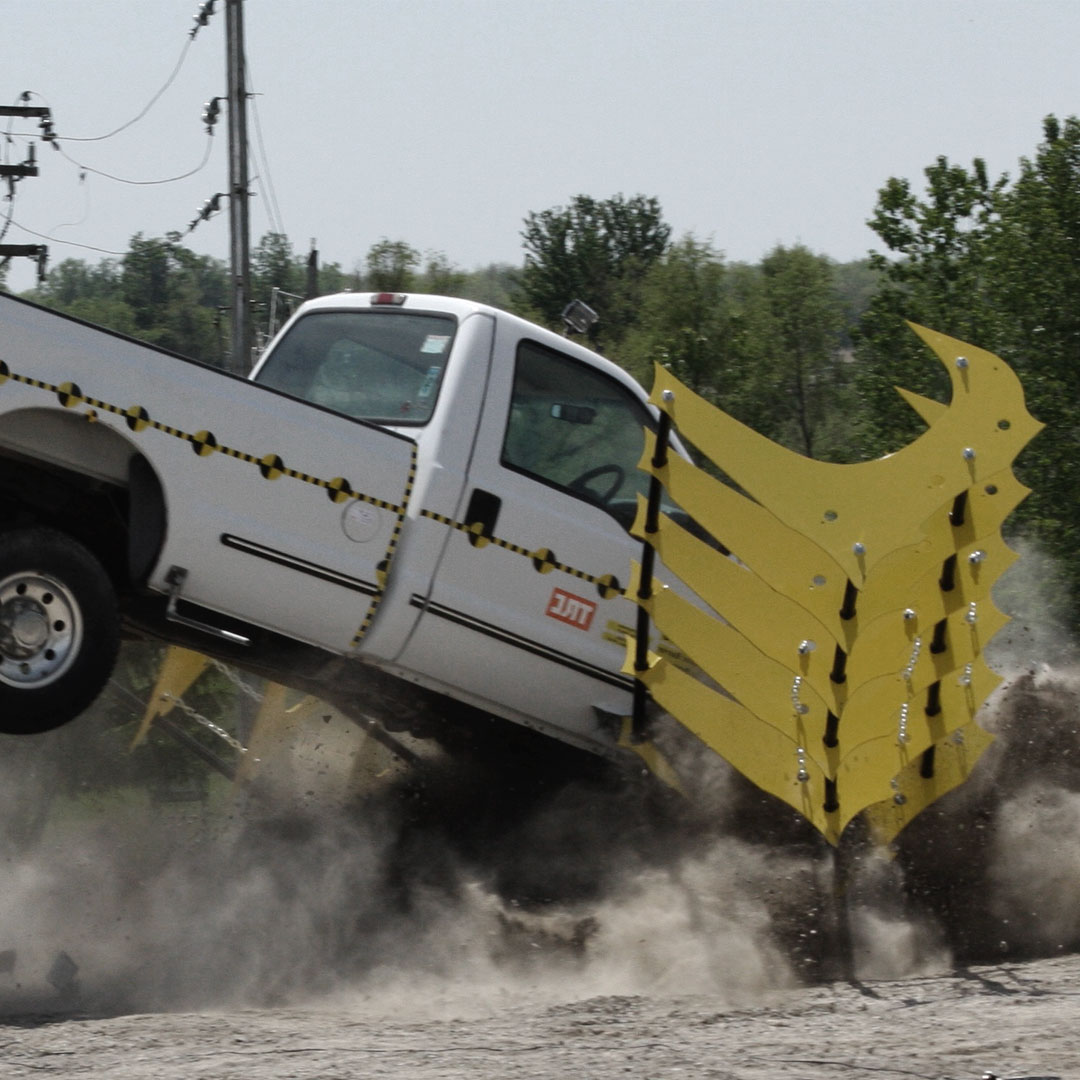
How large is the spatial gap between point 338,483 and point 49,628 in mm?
1084

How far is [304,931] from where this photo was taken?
6777 mm

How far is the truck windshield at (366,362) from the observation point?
6.35m

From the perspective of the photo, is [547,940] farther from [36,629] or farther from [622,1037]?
[36,629]

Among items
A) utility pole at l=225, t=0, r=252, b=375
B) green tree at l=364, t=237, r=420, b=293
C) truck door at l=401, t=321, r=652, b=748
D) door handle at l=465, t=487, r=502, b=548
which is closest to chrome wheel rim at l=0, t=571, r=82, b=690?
truck door at l=401, t=321, r=652, b=748

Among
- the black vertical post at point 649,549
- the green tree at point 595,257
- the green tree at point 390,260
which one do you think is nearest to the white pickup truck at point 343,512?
the black vertical post at point 649,549

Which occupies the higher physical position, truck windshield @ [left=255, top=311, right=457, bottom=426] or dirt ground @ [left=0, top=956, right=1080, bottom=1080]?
truck windshield @ [left=255, top=311, right=457, bottom=426]

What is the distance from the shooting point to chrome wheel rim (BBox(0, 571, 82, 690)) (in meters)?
5.40

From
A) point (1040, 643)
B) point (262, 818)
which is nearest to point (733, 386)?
point (1040, 643)

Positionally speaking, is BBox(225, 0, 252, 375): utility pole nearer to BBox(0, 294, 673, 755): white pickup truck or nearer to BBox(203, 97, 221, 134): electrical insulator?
BBox(203, 97, 221, 134): electrical insulator

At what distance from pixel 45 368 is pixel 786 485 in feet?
8.67

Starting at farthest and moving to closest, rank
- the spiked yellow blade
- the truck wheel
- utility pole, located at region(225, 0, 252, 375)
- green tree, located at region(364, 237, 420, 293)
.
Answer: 1. green tree, located at region(364, 237, 420, 293)
2. utility pole, located at region(225, 0, 252, 375)
3. the spiked yellow blade
4. the truck wheel

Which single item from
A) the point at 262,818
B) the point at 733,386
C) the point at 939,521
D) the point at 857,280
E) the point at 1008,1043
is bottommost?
the point at 1008,1043

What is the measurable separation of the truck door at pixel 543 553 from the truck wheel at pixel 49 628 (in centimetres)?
114

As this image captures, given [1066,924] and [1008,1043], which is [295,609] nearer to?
[1008,1043]
